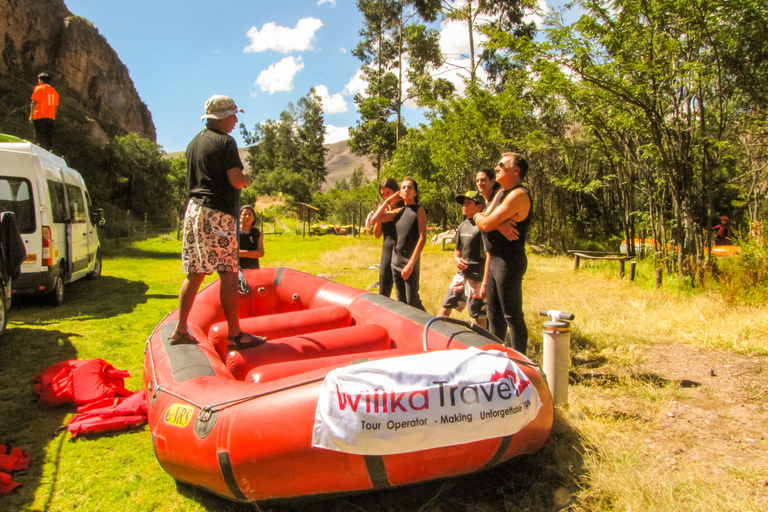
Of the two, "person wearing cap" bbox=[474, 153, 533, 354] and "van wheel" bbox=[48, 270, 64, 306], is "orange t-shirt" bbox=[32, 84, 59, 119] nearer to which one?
"van wheel" bbox=[48, 270, 64, 306]

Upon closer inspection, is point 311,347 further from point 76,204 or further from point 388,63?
point 388,63

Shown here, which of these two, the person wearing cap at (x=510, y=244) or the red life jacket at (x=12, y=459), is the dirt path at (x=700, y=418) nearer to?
the person wearing cap at (x=510, y=244)

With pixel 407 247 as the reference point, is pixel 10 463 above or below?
below

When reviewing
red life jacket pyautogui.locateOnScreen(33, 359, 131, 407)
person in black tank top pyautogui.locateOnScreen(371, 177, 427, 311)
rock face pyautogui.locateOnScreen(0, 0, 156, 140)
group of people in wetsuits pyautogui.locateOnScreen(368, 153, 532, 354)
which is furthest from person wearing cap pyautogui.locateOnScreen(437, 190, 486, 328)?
rock face pyautogui.locateOnScreen(0, 0, 156, 140)

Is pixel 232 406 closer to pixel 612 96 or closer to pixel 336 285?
pixel 336 285

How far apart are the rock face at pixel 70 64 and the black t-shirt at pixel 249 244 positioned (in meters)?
31.2

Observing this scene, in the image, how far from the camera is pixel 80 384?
3734 millimetres

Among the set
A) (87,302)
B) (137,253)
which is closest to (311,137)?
(137,253)

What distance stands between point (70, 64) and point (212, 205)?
47.0 metres

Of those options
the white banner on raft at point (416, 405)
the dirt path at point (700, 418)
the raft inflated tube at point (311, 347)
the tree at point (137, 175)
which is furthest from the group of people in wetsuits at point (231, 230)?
the tree at point (137, 175)

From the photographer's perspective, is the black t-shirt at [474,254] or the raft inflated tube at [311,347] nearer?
the raft inflated tube at [311,347]

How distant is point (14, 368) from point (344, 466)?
3.92 m

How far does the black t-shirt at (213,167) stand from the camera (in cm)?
330

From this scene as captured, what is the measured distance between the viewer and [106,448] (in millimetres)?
3137
